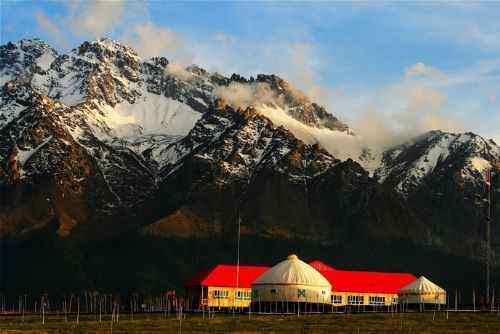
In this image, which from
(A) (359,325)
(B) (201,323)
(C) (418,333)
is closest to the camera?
(C) (418,333)

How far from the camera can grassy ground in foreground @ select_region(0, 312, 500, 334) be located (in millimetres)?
149750

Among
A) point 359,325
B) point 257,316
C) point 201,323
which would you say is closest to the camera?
point 359,325

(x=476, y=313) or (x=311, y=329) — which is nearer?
(x=311, y=329)

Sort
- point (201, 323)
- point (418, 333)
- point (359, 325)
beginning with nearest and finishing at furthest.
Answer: point (418, 333), point (359, 325), point (201, 323)

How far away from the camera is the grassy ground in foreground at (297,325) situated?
14975cm

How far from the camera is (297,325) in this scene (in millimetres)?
159250

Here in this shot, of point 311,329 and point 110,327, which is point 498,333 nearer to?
A: point 311,329

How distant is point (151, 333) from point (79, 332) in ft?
34.6

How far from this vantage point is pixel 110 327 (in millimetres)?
158125

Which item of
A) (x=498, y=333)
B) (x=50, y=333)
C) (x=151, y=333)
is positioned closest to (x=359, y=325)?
(x=498, y=333)

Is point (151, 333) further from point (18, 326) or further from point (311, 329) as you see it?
point (18, 326)

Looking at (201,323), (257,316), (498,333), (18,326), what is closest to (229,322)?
(201,323)

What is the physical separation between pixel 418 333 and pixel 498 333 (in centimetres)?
1082

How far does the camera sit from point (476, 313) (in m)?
187
